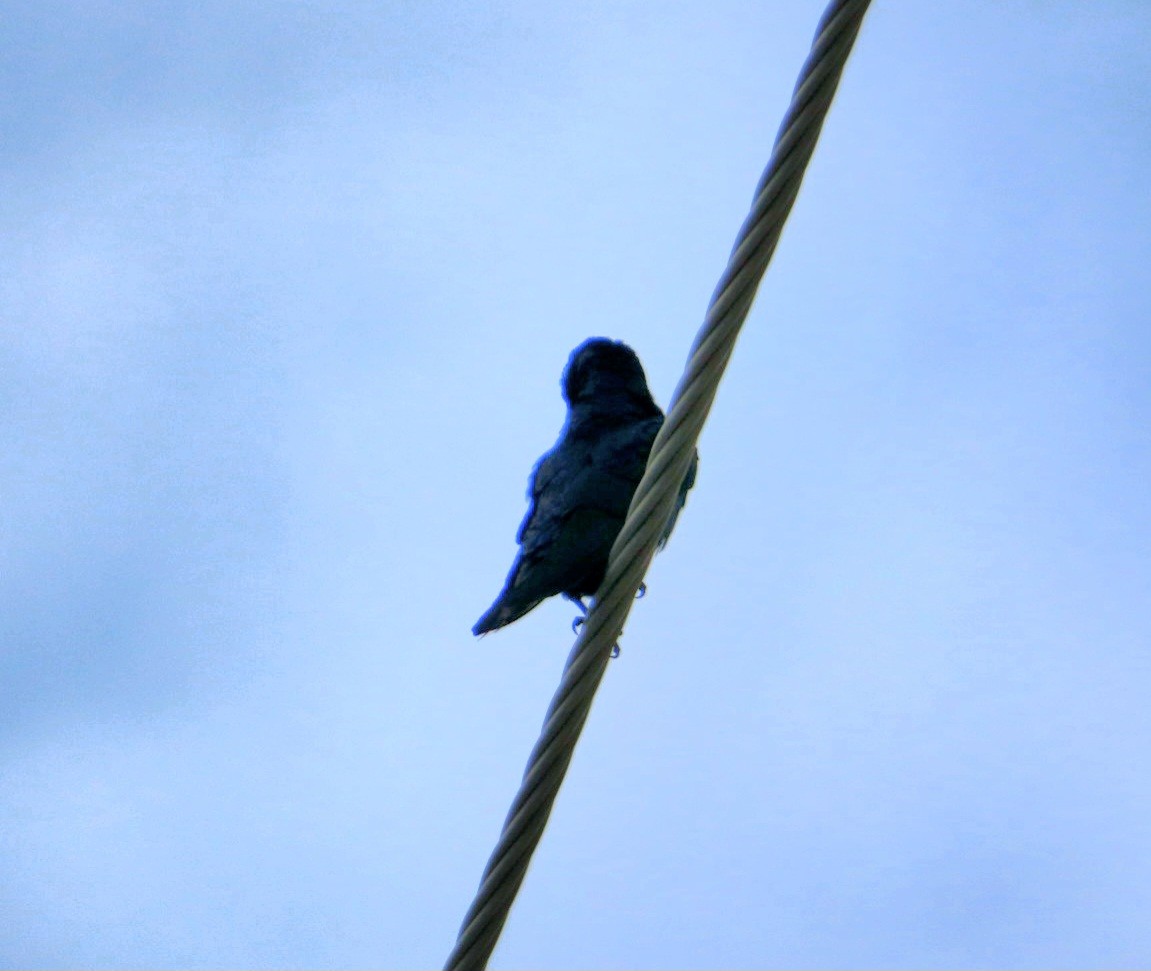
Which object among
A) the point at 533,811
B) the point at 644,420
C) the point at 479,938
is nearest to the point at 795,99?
the point at 533,811

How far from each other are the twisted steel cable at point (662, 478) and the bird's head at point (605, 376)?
10.3 ft

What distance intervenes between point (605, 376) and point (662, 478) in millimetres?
3288

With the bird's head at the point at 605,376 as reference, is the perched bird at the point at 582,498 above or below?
below

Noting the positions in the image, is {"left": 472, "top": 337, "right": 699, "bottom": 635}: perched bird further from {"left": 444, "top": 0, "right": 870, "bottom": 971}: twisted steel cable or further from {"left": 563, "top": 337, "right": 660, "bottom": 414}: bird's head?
{"left": 444, "top": 0, "right": 870, "bottom": 971}: twisted steel cable

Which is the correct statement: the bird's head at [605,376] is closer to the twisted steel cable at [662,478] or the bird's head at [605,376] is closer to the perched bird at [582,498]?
the perched bird at [582,498]

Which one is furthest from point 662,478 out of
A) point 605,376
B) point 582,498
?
point 605,376

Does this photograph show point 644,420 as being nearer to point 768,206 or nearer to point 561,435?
point 561,435

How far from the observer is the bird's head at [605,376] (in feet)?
17.4

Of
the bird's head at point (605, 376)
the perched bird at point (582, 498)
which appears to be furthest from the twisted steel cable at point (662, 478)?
the bird's head at point (605, 376)

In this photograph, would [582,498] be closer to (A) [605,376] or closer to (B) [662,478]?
(A) [605,376]

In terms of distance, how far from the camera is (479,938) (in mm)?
1948

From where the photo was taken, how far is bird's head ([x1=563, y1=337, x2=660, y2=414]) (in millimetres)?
5293

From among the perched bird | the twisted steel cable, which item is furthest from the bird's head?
the twisted steel cable

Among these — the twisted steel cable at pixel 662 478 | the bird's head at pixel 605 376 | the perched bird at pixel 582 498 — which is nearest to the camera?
the twisted steel cable at pixel 662 478
